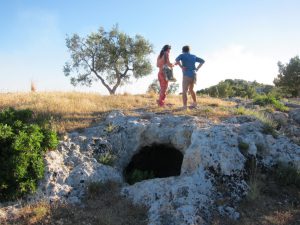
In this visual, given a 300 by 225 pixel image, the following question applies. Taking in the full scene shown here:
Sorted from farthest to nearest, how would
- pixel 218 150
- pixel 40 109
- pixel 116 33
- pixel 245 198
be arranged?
pixel 116 33, pixel 40 109, pixel 218 150, pixel 245 198

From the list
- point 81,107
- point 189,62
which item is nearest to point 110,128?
point 81,107

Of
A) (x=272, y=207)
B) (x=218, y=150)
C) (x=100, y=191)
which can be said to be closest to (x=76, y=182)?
(x=100, y=191)

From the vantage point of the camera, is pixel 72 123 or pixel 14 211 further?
pixel 72 123

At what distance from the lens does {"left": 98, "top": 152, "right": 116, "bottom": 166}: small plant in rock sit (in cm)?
1141

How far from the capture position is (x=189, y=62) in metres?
14.4

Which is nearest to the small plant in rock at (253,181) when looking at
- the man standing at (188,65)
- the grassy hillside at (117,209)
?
the grassy hillside at (117,209)

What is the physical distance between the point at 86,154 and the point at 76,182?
1.23 metres

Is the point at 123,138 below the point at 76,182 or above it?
above

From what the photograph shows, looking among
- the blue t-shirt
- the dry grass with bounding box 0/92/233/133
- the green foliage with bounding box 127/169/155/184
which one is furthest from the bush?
the blue t-shirt

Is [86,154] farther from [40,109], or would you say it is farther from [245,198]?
[245,198]

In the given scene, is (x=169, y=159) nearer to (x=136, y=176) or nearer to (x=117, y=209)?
(x=136, y=176)

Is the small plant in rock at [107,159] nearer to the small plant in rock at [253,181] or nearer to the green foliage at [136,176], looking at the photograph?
the green foliage at [136,176]

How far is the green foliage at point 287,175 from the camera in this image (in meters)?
10.7

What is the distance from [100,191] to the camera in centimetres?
1038
